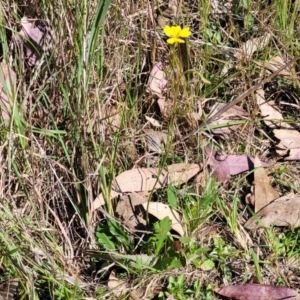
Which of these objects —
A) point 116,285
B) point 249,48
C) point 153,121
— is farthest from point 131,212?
point 249,48

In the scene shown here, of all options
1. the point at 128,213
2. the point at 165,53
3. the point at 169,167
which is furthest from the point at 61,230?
the point at 165,53

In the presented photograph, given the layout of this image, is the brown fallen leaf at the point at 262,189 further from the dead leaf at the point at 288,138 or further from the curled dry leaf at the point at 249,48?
the curled dry leaf at the point at 249,48

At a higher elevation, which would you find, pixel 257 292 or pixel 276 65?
pixel 276 65

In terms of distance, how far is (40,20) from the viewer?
2.26 metres

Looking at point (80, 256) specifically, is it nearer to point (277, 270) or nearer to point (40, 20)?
point (277, 270)

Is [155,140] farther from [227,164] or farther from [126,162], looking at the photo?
[227,164]

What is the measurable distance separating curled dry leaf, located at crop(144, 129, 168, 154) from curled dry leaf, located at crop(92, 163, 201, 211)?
0.25ft

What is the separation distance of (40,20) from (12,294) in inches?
35.2

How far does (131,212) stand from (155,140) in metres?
0.28

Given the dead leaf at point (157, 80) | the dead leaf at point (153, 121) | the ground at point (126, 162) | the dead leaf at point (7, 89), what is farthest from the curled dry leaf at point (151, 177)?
the dead leaf at point (7, 89)

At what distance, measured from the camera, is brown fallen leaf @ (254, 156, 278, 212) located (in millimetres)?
2240

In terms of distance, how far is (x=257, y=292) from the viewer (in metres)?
2.04

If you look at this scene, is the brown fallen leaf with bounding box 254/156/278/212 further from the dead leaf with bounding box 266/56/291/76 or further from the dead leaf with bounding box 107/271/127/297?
the dead leaf with bounding box 107/271/127/297

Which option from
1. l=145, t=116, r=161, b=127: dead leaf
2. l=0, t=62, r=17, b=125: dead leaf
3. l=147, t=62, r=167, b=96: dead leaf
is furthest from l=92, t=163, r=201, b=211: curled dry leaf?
l=0, t=62, r=17, b=125: dead leaf
